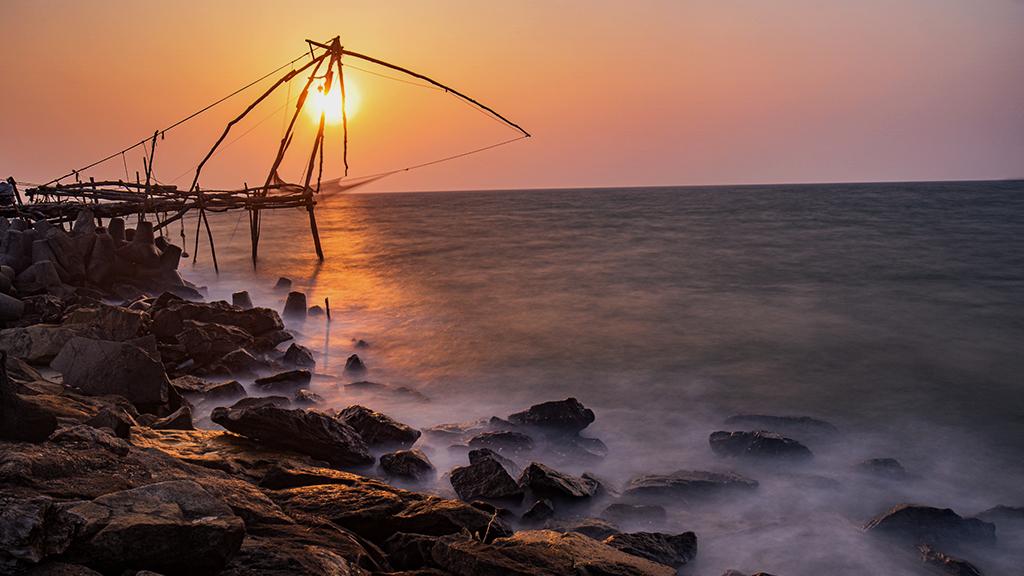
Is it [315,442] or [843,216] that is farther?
[843,216]

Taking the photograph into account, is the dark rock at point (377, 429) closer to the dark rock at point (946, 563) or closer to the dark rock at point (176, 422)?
the dark rock at point (176, 422)

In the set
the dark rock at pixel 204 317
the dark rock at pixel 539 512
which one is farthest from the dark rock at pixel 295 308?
the dark rock at pixel 539 512

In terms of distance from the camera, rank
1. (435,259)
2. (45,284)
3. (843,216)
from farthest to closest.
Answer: (843,216)
(435,259)
(45,284)

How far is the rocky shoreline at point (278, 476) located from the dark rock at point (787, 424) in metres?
0.03

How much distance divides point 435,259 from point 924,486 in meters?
23.4

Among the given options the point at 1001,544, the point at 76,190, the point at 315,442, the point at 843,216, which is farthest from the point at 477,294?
the point at 843,216

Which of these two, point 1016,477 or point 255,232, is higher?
point 255,232

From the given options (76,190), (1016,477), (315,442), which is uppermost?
(76,190)

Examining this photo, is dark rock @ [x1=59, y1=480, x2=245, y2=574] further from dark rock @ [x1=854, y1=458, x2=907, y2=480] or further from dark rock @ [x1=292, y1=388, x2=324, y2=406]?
dark rock @ [x1=854, y1=458, x2=907, y2=480]

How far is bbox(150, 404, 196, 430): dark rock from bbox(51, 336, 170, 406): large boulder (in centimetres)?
46

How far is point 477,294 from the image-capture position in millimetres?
21078

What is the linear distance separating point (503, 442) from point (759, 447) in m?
3.02

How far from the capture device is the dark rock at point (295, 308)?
16172 mm

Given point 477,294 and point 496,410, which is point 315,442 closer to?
point 496,410
